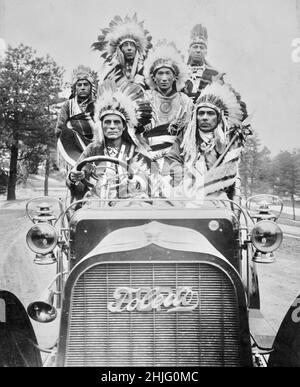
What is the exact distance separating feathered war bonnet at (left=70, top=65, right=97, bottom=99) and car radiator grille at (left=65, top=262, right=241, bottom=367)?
40.8 inches

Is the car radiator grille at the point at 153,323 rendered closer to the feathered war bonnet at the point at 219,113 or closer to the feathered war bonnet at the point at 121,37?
the feathered war bonnet at the point at 219,113

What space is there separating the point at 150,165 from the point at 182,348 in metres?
0.99

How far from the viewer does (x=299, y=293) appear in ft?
7.64

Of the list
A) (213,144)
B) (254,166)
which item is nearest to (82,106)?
(213,144)

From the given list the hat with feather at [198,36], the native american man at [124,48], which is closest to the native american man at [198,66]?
the hat with feather at [198,36]

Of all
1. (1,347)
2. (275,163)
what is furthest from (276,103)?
(1,347)

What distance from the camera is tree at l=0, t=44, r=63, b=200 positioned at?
239cm

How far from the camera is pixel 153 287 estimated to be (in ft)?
6.70

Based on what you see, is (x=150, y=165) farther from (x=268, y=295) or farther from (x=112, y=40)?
(x=268, y=295)

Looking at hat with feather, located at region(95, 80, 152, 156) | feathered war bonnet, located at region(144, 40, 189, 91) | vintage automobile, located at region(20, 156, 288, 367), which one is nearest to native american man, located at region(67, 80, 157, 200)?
hat with feather, located at region(95, 80, 152, 156)

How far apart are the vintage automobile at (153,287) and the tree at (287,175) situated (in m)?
0.39

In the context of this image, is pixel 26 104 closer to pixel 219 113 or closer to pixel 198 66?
pixel 198 66

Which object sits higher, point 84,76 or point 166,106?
point 84,76

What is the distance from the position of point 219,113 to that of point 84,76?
2.61 feet
